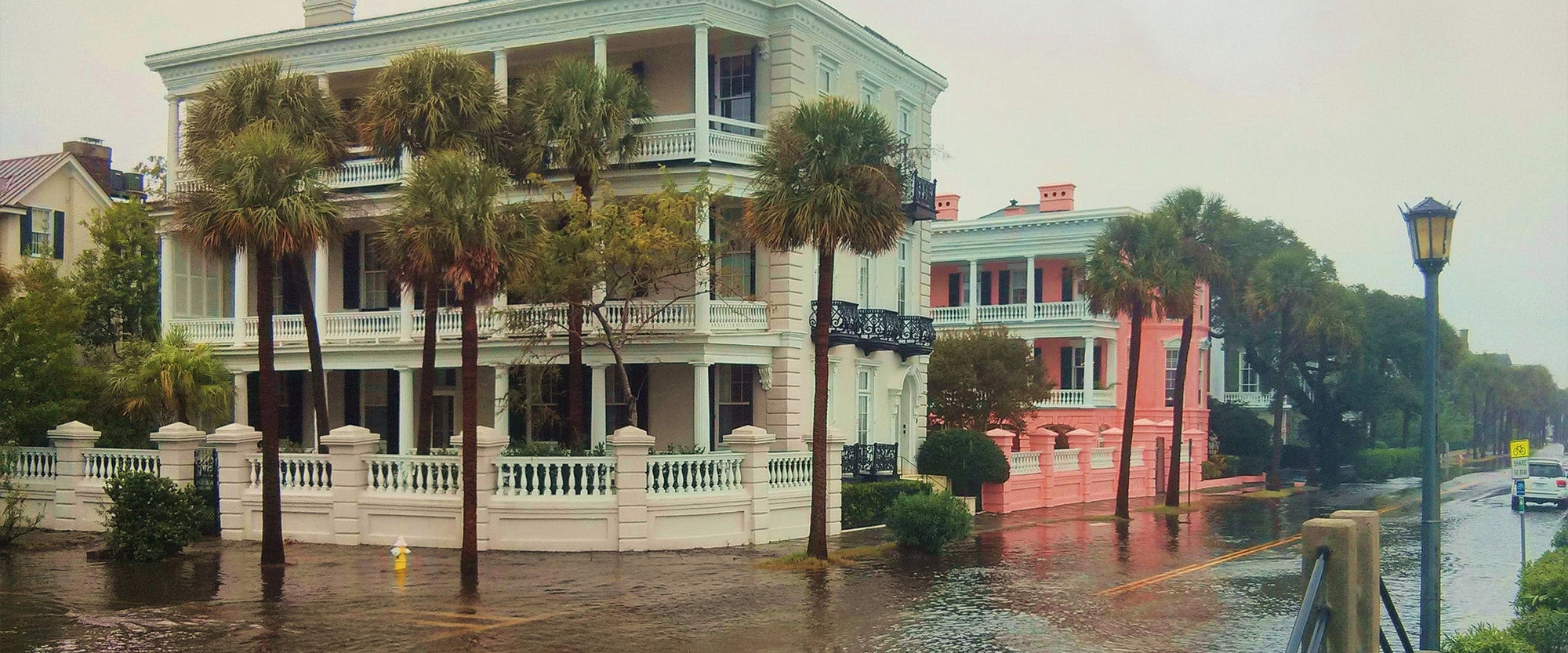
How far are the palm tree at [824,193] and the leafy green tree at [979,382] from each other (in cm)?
1901

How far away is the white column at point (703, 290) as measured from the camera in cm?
2912

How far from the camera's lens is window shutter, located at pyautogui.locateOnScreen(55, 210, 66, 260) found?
42.6 m

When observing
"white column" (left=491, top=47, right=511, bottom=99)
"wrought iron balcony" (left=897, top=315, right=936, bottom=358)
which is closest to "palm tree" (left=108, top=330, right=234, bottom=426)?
"white column" (left=491, top=47, right=511, bottom=99)

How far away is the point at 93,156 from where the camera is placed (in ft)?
161

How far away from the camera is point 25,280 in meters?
33.6

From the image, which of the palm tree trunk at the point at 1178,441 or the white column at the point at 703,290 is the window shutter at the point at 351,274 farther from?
the palm tree trunk at the point at 1178,441

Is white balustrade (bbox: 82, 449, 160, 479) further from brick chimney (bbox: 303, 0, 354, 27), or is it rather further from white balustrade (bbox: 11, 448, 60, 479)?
brick chimney (bbox: 303, 0, 354, 27)

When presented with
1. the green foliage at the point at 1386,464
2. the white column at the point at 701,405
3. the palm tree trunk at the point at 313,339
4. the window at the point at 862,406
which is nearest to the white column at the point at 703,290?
the white column at the point at 701,405

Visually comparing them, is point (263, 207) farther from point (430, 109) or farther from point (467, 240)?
point (430, 109)

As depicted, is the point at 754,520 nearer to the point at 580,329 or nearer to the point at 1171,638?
the point at 580,329

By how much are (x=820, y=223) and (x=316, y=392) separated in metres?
11.0

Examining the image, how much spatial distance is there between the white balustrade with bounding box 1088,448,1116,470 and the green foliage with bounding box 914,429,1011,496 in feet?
23.7

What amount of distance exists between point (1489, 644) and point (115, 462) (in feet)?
78.5

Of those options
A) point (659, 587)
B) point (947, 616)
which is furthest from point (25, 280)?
point (947, 616)
